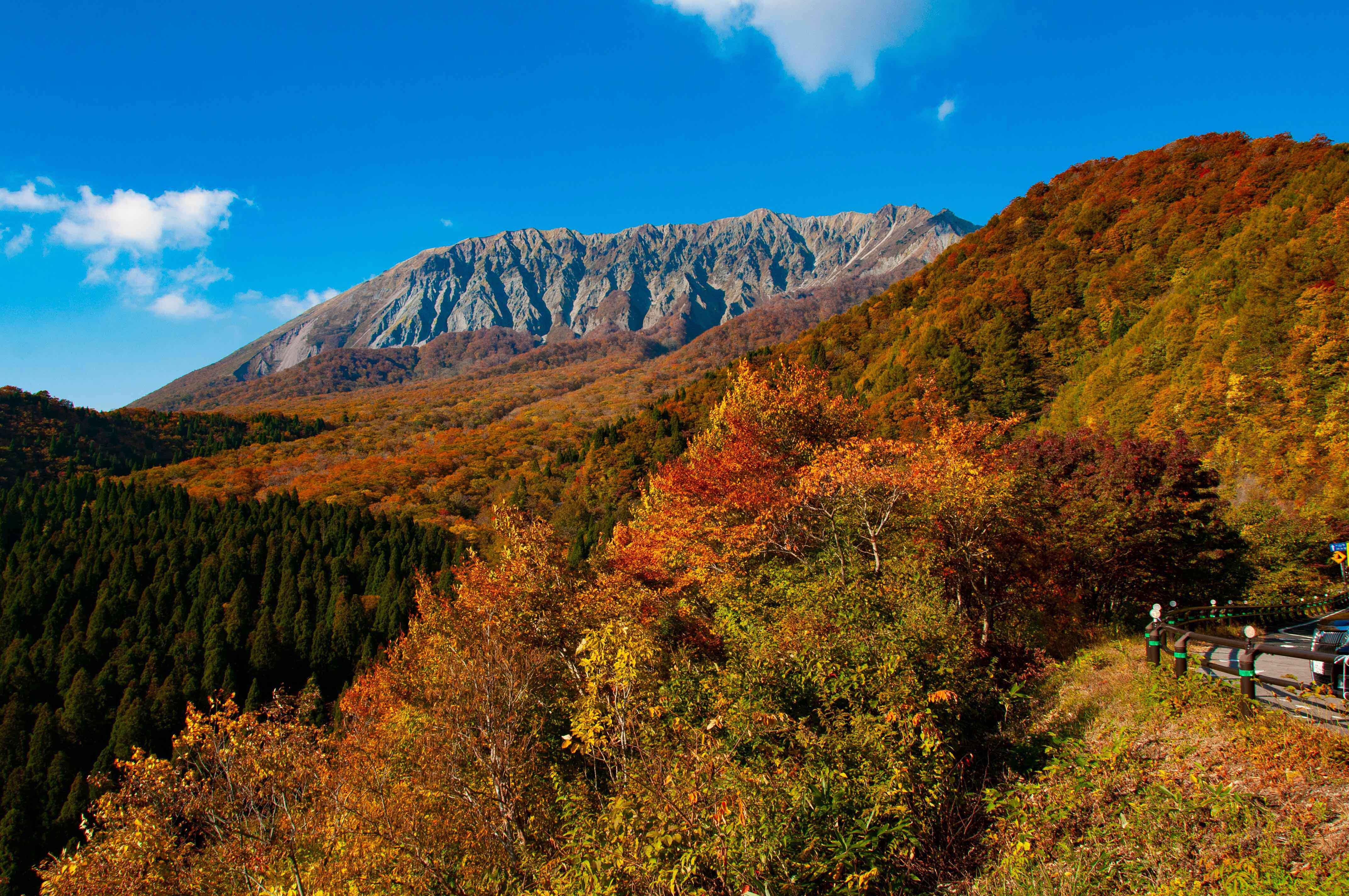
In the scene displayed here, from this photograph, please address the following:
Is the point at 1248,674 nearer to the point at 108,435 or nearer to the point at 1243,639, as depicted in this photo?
the point at 1243,639

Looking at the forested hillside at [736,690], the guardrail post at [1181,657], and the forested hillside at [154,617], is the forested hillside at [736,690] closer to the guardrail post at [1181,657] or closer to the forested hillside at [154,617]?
the guardrail post at [1181,657]

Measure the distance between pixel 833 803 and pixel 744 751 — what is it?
7.26 ft

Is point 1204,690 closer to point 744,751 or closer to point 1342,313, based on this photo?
point 744,751

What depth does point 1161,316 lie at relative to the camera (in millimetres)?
46625

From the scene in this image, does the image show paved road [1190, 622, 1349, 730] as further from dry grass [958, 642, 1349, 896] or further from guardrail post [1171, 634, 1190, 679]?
dry grass [958, 642, 1349, 896]

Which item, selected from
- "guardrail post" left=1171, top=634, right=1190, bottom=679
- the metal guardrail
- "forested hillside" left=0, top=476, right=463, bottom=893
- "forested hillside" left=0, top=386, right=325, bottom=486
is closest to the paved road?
the metal guardrail

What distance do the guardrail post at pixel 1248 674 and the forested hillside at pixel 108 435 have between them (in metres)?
178

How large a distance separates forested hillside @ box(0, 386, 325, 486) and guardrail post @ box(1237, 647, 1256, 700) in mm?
178428

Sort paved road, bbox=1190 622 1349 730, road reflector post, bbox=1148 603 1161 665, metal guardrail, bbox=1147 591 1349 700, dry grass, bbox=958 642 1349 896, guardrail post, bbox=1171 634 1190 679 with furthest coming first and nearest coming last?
road reflector post, bbox=1148 603 1161 665 < guardrail post, bbox=1171 634 1190 679 < metal guardrail, bbox=1147 591 1349 700 < paved road, bbox=1190 622 1349 730 < dry grass, bbox=958 642 1349 896

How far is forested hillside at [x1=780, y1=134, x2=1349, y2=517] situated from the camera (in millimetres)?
32219

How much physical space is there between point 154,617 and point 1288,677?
93724 millimetres

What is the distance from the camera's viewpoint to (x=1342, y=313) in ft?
106

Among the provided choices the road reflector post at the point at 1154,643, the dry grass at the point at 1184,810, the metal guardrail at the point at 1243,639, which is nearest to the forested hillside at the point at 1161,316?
the metal guardrail at the point at 1243,639

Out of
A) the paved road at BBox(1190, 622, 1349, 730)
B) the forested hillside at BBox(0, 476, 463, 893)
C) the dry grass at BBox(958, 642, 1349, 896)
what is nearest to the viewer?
the dry grass at BBox(958, 642, 1349, 896)
